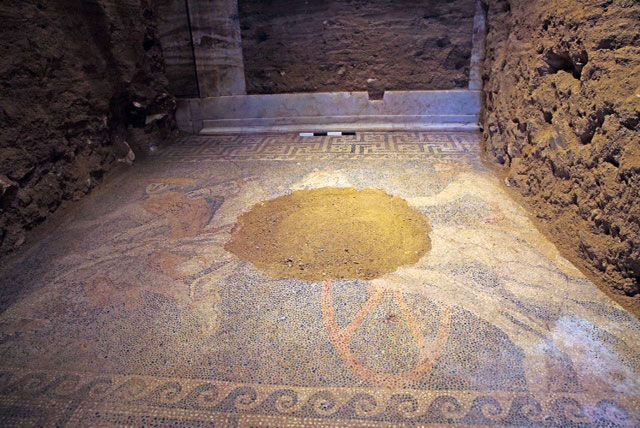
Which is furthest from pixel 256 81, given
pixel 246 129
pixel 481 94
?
pixel 481 94

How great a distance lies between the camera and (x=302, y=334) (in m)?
1.64

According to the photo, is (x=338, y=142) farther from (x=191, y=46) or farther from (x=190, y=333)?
(x=190, y=333)

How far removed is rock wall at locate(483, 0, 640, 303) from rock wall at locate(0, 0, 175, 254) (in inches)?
116

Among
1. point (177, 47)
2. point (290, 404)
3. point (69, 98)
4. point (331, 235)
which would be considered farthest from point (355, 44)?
point (290, 404)

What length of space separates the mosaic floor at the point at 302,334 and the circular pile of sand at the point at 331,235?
83 millimetres

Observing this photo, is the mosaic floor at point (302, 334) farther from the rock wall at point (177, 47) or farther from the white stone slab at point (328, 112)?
the rock wall at point (177, 47)

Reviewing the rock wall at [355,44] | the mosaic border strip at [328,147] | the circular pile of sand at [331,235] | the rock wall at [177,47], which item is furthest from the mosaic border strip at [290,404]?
the rock wall at [355,44]

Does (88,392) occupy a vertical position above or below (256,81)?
below

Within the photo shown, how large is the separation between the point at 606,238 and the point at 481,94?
2.53 metres

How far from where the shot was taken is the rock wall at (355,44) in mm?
4227

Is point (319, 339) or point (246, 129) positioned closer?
point (319, 339)

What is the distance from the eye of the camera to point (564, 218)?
218 centimetres

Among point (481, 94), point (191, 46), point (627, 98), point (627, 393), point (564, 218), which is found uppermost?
point (191, 46)

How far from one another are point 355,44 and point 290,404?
3.84m
